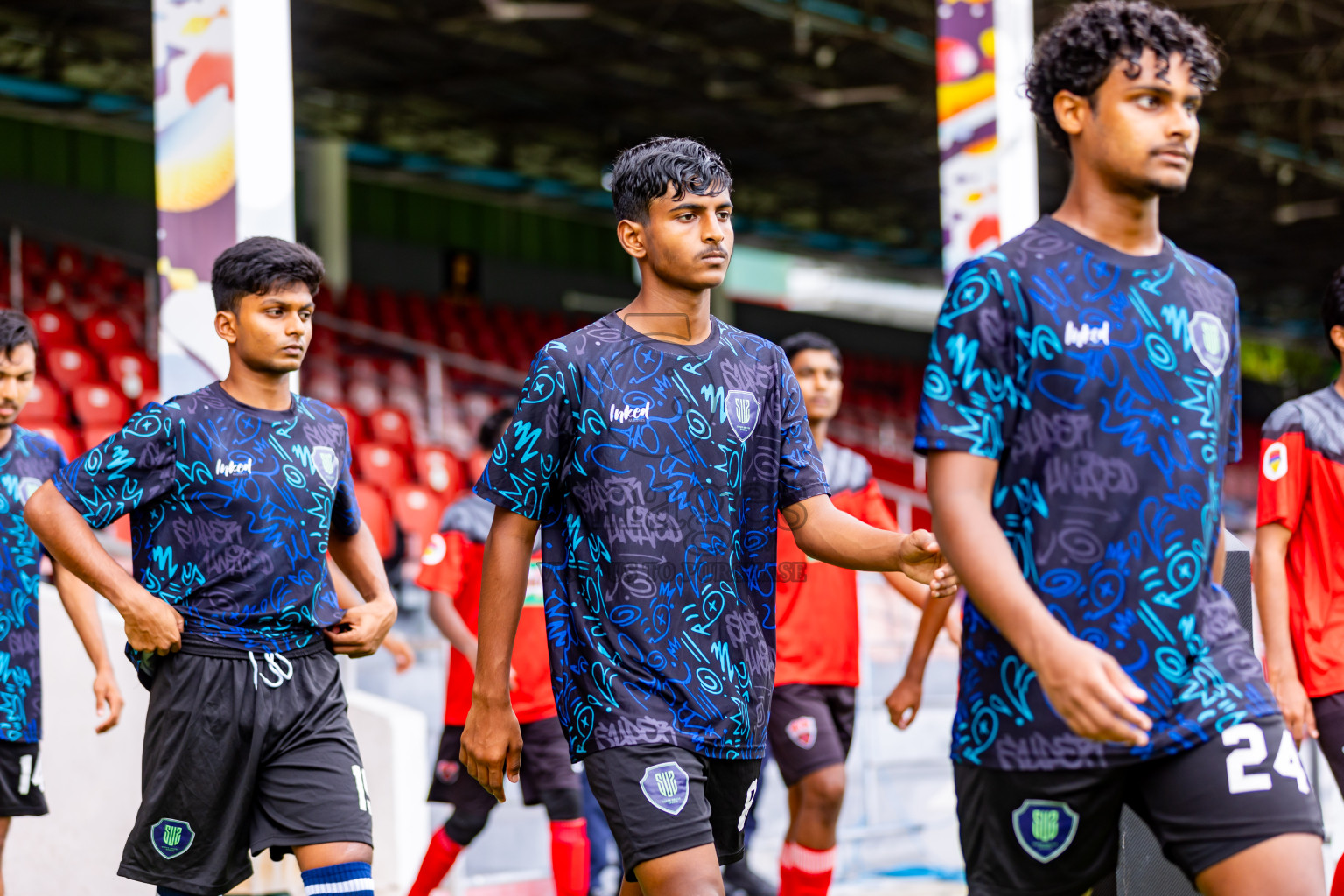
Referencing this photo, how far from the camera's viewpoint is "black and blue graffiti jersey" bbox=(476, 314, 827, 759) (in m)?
3.07

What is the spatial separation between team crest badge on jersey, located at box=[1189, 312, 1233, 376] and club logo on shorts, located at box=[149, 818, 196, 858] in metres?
2.54

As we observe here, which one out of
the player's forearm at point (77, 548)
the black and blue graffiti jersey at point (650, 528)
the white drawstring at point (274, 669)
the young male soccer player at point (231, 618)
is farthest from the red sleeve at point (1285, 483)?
the player's forearm at point (77, 548)

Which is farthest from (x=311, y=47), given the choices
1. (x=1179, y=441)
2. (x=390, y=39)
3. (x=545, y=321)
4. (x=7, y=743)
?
(x=1179, y=441)

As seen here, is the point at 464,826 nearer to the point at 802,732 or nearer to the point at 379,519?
the point at 802,732

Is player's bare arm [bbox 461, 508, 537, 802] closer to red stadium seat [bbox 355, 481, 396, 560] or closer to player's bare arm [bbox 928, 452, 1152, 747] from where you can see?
player's bare arm [bbox 928, 452, 1152, 747]

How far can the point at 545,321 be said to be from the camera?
24094 mm

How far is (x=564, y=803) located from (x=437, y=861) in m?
0.50

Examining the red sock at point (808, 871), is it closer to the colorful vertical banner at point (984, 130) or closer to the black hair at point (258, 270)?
the black hair at point (258, 270)

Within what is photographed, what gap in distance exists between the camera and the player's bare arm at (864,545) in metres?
2.92

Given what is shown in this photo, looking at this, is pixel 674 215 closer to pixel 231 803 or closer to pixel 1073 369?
pixel 1073 369

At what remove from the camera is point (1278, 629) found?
4.05m

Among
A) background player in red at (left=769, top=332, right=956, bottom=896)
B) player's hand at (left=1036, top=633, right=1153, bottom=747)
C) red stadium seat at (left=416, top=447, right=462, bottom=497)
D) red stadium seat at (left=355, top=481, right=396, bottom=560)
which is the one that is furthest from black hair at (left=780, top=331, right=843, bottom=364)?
red stadium seat at (left=416, top=447, right=462, bottom=497)

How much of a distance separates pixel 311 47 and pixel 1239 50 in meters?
11.1

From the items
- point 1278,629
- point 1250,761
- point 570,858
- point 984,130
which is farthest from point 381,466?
point 1250,761
